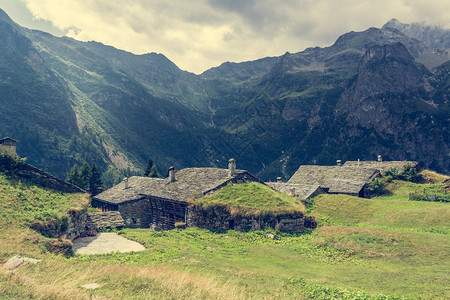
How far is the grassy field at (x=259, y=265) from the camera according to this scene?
11.3 m

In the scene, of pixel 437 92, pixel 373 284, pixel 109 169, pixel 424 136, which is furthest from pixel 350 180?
pixel 437 92

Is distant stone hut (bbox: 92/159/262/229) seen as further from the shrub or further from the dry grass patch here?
the dry grass patch

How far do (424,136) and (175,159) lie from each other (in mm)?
142285

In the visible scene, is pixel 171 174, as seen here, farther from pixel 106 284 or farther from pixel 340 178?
pixel 340 178

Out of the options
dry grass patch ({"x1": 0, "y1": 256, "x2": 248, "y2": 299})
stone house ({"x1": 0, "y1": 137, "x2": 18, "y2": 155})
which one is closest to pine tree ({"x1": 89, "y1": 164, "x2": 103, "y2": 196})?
stone house ({"x1": 0, "y1": 137, "x2": 18, "y2": 155})

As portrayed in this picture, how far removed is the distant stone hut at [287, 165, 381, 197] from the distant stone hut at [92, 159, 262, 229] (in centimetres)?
2231

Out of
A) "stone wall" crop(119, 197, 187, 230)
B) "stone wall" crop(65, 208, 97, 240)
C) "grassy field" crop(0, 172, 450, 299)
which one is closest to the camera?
"grassy field" crop(0, 172, 450, 299)

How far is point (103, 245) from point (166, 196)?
1262 cm

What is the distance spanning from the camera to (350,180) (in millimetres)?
55219

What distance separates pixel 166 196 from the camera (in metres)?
36.5

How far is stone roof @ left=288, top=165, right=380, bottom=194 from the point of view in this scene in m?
53.6

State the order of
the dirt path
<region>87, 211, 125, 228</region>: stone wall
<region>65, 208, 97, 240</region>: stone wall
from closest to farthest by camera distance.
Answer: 1. the dirt path
2. <region>65, 208, 97, 240</region>: stone wall
3. <region>87, 211, 125, 228</region>: stone wall

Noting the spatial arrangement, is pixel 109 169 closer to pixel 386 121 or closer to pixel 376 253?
pixel 376 253

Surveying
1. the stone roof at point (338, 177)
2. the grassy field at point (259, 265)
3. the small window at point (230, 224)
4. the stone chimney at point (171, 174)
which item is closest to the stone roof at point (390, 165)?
the stone roof at point (338, 177)
